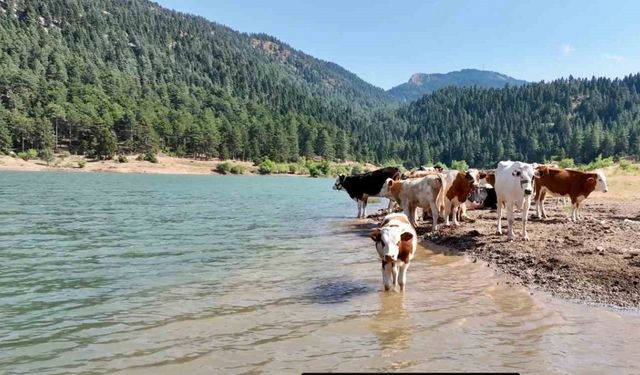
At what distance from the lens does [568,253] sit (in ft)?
46.0

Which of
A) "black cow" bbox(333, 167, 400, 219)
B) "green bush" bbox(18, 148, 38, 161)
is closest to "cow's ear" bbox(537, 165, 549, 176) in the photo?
"black cow" bbox(333, 167, 400, 219)

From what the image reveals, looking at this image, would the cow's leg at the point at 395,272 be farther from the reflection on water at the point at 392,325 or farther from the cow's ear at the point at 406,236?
the cow's ear at the point at 406,236

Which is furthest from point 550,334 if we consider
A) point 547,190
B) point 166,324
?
point 547,190

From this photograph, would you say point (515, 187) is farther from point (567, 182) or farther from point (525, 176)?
point (567, 182)

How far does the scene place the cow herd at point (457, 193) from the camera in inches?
453

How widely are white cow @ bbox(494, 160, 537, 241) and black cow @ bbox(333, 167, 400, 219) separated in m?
10.5

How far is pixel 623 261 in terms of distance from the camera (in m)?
12.7

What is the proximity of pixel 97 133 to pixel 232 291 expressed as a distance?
13143 cm

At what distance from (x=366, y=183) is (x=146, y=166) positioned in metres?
110

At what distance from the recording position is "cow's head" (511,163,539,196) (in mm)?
15873

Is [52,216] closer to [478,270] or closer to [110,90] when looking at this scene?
[478,270]

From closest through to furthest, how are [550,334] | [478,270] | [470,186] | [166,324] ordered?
1. [550,334]
2. [166,324]
3. [478,270]
4. [470,186]

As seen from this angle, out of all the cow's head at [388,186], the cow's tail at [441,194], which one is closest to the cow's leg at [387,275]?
the cow's tail at [441,194]

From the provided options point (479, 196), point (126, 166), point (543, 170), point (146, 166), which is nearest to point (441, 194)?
point (543, 170)
